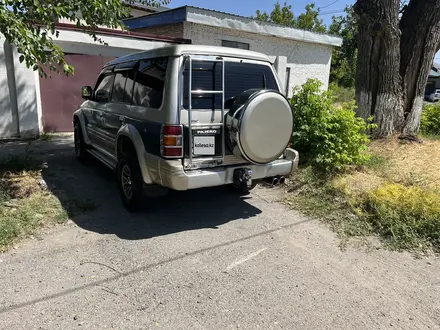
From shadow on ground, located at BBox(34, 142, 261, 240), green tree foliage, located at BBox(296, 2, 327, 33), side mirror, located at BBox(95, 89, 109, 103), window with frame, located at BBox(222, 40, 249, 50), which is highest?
green tree foliage, located at BBox(296, 2, 327, 33)

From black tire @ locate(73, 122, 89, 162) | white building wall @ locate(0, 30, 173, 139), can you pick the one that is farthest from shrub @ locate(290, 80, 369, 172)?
white building wall @ locate(0, 30, 173, 139)

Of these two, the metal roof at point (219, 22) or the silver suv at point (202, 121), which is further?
the metal roof at point (219, 22)

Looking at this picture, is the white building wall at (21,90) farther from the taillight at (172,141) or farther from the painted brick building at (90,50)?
the taillight at (172,141)

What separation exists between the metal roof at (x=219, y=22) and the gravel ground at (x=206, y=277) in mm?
7788

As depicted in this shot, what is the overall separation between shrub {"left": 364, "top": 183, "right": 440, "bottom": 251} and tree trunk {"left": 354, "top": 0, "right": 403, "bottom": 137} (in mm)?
2803

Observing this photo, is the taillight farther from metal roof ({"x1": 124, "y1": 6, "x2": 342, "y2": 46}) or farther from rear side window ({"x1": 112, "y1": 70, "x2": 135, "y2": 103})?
metal roof ({"x1": 124, "y1": 6, "x2": 342, "y2": 46})

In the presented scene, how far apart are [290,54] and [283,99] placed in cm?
1084

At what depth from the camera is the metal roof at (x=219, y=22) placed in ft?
35.2

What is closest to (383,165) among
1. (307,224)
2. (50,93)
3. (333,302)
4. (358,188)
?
(358,188)

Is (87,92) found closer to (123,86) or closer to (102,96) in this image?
(102,96)

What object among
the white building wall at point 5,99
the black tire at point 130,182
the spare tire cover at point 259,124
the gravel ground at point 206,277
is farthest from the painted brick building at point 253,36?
the gravel ground at point 206,277

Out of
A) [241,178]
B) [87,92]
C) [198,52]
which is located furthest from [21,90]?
[241,178]

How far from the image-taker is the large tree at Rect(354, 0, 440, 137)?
6.70 meters

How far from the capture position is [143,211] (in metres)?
4.71
